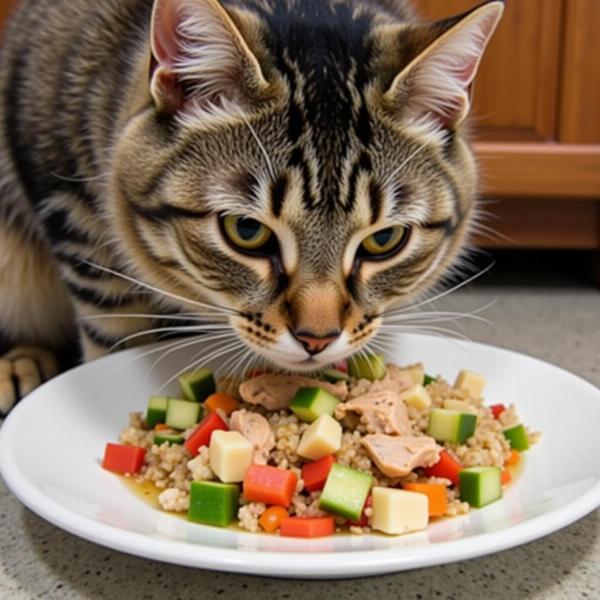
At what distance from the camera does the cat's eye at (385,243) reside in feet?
3.23

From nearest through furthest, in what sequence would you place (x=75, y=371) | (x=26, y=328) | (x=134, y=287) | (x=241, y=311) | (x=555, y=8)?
(x=241, y=311) < (x=75, y=371) < (x=134, y=287) < (x=26, y=328) < (x=555, y=8)

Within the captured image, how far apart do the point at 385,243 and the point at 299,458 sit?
0.26 metres

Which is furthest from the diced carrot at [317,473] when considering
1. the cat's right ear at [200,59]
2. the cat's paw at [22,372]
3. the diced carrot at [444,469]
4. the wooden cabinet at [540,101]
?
the wooden cabinet at [540,101]

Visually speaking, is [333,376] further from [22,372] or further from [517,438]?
[22,372]

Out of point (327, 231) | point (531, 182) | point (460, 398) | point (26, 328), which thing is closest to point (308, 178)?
point (327, 231)

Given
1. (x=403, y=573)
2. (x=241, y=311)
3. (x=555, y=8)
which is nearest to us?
(x=403, y=573)

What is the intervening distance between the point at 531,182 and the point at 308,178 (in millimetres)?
1037

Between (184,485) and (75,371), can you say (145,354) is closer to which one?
(75,371)

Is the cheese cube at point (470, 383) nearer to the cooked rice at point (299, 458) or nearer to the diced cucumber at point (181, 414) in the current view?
the cooked rice at point (299, 458)

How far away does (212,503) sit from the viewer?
34.5 inches

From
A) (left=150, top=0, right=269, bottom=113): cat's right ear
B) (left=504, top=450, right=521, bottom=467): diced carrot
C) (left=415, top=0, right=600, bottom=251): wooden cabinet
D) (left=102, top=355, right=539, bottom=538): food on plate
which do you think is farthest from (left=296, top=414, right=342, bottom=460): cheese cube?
(left=415, top=0, right=600, bottom=251): wooden cabinet

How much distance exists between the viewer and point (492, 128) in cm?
190

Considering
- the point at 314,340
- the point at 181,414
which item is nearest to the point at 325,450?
the point at 314,340

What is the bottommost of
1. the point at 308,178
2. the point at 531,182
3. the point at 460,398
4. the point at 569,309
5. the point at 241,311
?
the point at 569,309
